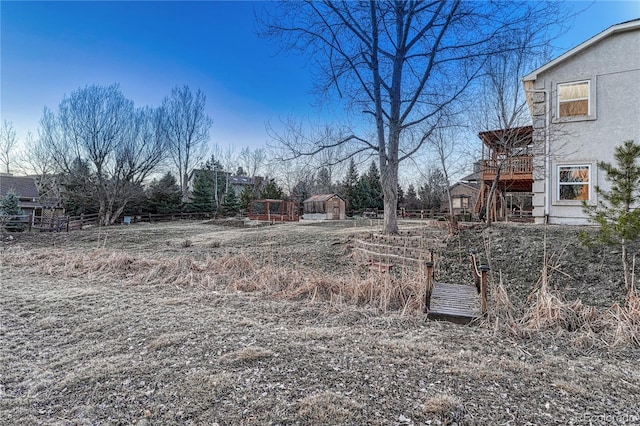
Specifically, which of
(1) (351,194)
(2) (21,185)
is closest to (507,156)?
(1) (351,194)

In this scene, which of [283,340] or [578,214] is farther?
[578,214]

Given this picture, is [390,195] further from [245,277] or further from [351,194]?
[351,194]

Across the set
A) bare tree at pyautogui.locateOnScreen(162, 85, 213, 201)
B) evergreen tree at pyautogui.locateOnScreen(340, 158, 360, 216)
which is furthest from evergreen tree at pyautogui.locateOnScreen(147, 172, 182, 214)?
evergreen tree at pyautogui.locateOnScreen(340, 158, 360, 216)

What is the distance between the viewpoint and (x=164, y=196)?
2916 cm

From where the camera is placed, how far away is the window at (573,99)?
971 cm

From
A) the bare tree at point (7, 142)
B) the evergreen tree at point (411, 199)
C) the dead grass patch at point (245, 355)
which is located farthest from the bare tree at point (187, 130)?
the dead grass patch at point (245, 355)

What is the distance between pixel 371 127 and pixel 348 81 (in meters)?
1.83

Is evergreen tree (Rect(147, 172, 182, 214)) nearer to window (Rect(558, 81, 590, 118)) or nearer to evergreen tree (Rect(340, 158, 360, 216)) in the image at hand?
evergreen tree (Rect(340, 158, 360, 216))

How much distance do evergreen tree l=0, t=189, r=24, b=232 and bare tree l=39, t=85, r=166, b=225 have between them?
6612mm

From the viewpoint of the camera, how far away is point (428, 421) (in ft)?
6.79

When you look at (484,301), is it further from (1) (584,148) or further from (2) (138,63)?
(2) (138,63)

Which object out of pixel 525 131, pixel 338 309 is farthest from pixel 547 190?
pixel 338 309

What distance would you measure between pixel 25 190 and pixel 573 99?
1486 inches

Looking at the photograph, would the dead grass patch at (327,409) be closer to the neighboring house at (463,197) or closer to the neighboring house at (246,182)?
the neighboring house at (463,197)
